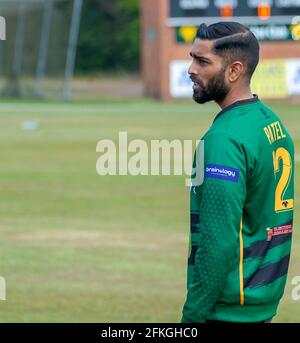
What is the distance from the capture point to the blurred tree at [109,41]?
7406cm

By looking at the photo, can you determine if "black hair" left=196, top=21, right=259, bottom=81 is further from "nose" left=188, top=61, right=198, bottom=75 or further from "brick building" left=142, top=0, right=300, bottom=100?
"brick building" left=142, top=0, right=300, bottom=100

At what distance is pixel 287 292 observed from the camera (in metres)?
10.5

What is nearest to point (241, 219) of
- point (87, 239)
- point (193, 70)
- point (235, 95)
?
point (235, 95)

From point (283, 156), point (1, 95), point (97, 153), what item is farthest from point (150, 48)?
point (283, 156)

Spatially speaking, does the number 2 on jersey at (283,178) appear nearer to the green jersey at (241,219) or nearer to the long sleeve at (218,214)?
the green jersey at (241,219)

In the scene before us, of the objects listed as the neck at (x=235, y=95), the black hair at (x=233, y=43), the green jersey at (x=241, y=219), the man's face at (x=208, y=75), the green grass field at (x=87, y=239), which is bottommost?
the green grass field at (x=87, y=239)

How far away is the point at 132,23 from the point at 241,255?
71.7m

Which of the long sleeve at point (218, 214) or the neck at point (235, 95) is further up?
the neck at point (235, 95)

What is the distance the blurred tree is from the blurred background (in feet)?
0.66

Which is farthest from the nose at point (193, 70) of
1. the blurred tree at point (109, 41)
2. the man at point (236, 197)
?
the blurred tree at point (109, 41)

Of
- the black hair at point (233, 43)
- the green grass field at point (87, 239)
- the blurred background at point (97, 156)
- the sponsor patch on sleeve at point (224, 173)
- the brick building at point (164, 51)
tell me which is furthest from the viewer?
the brick building at point (164, 51)

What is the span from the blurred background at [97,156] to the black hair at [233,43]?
4861 mm

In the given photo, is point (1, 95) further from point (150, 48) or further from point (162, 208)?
point (162, 208)
